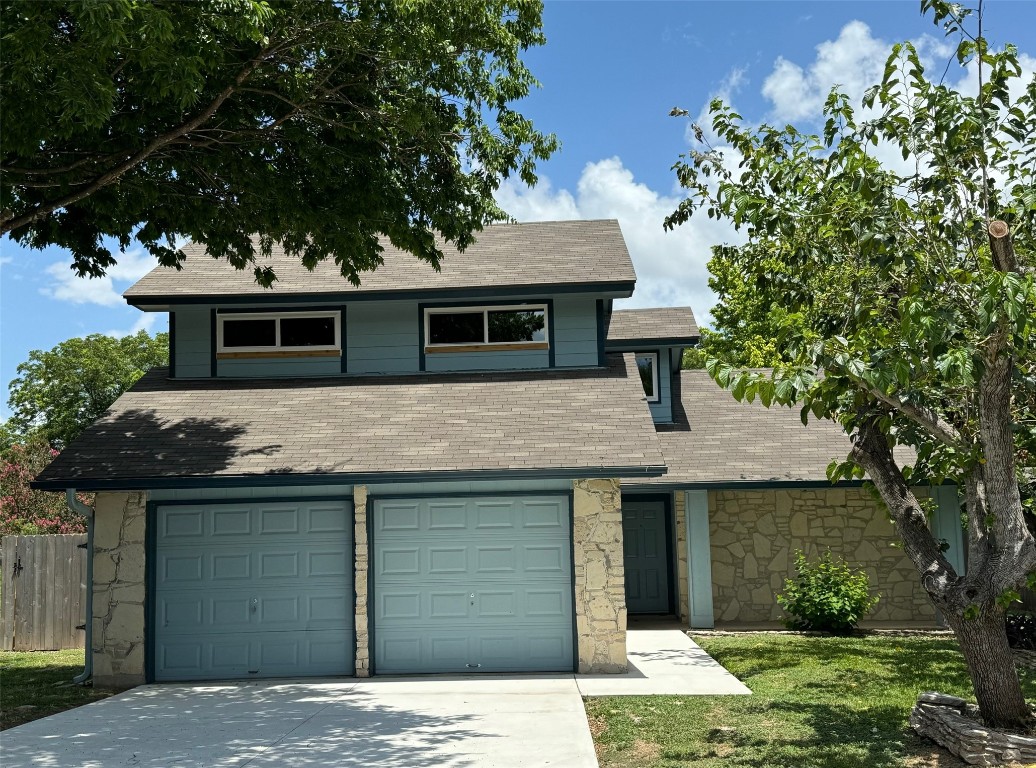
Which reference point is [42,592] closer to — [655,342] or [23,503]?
[23,503]

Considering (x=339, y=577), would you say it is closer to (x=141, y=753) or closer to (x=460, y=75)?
(x=141, y=753)

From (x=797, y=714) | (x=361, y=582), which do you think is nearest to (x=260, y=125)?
(x=361, y=582)

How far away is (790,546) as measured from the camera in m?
17.2

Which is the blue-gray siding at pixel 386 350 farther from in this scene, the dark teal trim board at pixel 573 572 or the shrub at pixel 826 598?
the shrub at pixel 826 598

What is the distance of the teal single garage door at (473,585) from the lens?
42.2 ft

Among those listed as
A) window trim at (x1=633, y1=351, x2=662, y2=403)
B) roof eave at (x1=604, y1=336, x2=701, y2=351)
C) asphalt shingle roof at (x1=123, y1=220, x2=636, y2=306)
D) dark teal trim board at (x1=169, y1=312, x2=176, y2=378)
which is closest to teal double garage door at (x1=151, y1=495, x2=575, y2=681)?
dark teal trim board at (x1=169, y1=312, x2=176, y2=378)

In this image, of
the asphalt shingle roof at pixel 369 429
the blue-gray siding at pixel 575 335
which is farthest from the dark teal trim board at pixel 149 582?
the blue-gray siding at pixel 575 335

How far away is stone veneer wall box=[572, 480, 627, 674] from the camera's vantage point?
41.4 ft

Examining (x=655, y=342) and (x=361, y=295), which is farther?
(x=655, y=342)

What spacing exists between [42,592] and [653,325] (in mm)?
12477

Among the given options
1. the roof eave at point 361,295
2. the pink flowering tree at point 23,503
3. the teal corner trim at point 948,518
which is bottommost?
the teal corner trim at point 948,518

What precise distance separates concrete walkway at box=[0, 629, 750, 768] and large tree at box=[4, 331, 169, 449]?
113 feet

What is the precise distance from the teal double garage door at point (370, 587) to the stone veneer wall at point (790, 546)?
5.44 meters

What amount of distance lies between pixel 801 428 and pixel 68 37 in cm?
1418
